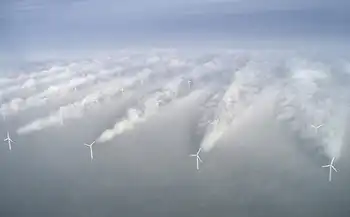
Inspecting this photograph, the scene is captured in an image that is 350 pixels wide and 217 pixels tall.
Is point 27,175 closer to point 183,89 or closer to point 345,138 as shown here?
point 183,89

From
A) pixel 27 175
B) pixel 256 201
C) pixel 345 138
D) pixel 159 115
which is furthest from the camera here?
pixel 159 115

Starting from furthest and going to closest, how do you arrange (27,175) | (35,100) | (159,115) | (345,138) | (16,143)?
(35,100) < (159,115) < (16,143) < (345,138) < (27,175)

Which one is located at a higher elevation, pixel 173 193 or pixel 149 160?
pixel 149 160

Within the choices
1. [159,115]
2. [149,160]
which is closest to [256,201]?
[149,160]

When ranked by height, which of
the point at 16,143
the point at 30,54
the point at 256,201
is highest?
the point at 30,54

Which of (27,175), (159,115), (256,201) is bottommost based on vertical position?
(256,201)

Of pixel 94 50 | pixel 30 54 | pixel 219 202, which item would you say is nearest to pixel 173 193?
pixel 219 202

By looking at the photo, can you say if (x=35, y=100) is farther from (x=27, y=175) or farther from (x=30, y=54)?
(x=27, y=175)

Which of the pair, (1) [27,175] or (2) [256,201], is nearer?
(2) [256,201]

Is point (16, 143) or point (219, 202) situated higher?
point (16, 143)
